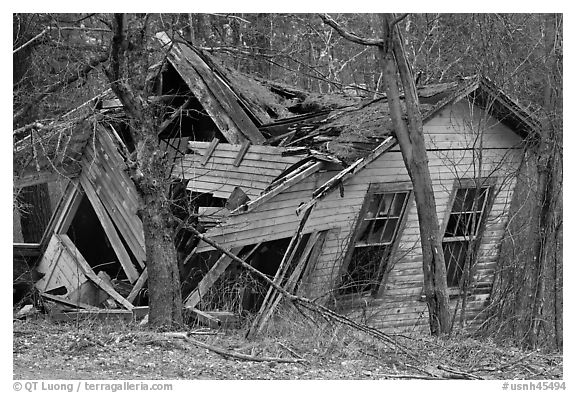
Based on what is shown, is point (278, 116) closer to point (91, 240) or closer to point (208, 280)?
point (208, 280)

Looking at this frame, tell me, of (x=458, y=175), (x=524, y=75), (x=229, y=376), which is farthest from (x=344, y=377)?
(x=524, y=75)

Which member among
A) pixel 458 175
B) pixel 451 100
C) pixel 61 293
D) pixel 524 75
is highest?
pixel 524 75

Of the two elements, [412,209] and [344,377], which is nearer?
[344,377]

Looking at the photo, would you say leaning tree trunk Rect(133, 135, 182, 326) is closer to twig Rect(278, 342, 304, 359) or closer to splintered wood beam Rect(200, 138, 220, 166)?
twig Rect(278, 342, 304, 359)

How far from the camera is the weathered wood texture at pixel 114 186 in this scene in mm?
12195

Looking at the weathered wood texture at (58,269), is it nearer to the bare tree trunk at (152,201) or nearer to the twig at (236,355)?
the bare tree trunk at (152,201)

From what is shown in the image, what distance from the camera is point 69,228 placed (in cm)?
1409

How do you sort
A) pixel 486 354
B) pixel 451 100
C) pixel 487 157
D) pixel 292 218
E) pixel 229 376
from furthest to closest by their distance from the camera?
pixel 487 157
pixel 451 100
pixel 292 218
pixel 486 354
pixel 229 376

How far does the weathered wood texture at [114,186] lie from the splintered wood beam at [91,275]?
2.11 ft

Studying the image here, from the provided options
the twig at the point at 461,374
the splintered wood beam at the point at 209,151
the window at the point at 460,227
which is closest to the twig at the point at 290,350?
the twig at the point at 461,374

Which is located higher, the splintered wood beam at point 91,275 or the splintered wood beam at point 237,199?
the splintered wood beam at point 237,199

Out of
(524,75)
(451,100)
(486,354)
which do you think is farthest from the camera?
(524,75)

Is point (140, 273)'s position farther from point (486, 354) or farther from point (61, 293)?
point (486, 354)

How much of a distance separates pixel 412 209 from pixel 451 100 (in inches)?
76.1
